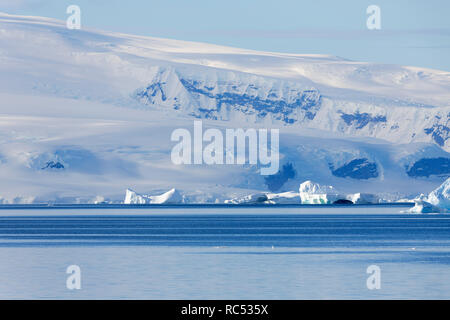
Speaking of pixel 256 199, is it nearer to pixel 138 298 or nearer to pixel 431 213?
pixel 431 213

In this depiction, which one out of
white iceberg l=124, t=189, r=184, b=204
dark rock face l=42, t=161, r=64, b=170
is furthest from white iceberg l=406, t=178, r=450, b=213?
dark rock face l=42, t=161, r=64, b=170

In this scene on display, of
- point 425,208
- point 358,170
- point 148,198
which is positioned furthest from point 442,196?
point 358,170

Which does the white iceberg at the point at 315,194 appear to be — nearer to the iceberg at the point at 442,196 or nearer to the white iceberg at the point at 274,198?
the white iceberg at the point at 274,198

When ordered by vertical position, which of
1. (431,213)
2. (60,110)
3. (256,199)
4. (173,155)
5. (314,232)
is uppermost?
(60,110)

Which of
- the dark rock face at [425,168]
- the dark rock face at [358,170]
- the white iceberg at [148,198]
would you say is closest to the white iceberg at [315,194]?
the white iceberg at [148,198]

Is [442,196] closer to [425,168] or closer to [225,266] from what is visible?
[225,266]
